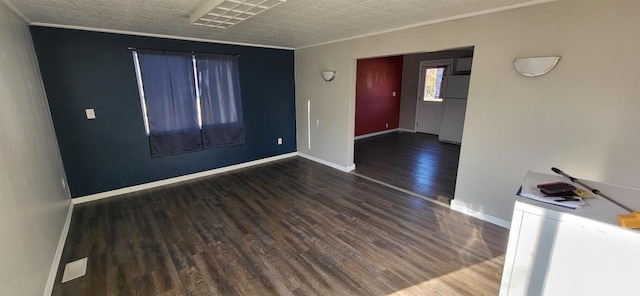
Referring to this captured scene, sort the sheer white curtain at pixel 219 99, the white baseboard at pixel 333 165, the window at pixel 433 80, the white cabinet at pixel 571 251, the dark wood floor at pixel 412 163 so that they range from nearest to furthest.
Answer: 1. the white cabinet at pixel 571 251
2. the dark wood floor at pixel 412 163
3. the sheer white curtain at pixel 219 99
4. the white baseboard at pixel 333 165
5. the window at pixel 433 80

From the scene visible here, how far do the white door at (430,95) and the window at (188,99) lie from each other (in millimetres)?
5617

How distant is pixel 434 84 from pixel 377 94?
Result: 5.77 feet

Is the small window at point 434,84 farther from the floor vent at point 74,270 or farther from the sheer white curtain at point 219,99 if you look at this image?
the floor vent at point 74,270

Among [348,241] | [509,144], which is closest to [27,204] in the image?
[348,241]

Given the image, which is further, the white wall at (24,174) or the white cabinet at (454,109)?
the white cabinet at (454,109)

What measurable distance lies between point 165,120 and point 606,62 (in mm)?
4972

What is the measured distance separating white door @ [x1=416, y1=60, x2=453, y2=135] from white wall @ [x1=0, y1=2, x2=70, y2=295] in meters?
7.99

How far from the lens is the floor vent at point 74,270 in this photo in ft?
6.95

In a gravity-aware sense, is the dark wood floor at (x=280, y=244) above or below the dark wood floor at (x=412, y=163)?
below

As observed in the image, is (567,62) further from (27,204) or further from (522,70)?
(27,204)

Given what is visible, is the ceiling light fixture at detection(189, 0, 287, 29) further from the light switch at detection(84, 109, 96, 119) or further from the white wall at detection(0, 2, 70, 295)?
the light switch at detection(84, 109, 96, 119)

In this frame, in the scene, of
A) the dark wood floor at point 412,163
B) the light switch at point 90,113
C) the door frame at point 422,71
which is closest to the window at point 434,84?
the door frame at point 422,71

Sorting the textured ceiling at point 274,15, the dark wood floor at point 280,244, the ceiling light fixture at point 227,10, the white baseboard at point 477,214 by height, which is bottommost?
the dark wood floor at point 280,244

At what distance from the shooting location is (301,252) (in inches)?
95.6
